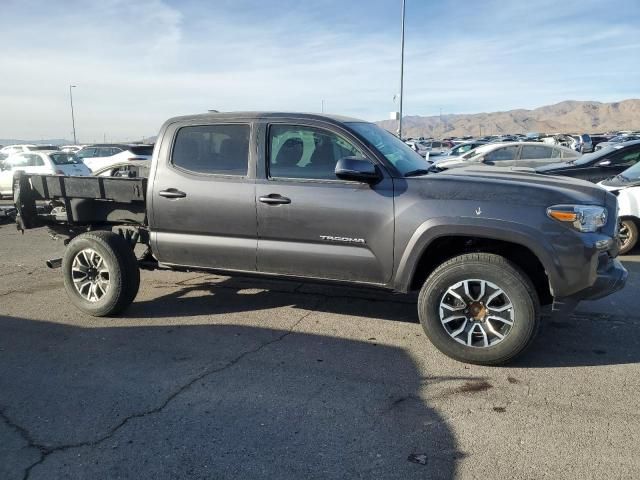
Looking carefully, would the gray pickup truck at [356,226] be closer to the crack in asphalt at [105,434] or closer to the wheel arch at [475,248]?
the wheel arch at [475,248]

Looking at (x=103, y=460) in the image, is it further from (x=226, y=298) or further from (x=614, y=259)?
(x=614, y=259)

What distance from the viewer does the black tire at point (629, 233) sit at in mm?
7434

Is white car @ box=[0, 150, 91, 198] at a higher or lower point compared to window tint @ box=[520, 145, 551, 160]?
lower

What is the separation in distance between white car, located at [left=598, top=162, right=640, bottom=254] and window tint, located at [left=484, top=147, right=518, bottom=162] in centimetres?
654

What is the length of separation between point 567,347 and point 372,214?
1940mm

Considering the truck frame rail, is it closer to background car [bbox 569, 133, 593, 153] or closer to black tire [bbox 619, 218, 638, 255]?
black tire [bbox 619, 218, 638, 255]

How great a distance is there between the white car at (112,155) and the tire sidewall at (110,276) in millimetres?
12684

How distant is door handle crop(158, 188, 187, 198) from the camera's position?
479 cm

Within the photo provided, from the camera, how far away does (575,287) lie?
3.78 meters

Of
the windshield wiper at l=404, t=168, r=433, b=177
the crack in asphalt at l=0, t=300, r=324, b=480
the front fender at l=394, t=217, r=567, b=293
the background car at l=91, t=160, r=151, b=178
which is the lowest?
the crack in asphalt at l=0, t=300, r=324, b=480

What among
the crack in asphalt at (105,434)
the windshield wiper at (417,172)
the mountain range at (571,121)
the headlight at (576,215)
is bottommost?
the crack in asphalt at (105,434)

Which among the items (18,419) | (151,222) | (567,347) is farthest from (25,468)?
(567,347)

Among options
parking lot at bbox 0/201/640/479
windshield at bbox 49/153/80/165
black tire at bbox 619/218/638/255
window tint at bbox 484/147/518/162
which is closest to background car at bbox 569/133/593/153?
window tint at bbox 484/147/518/162

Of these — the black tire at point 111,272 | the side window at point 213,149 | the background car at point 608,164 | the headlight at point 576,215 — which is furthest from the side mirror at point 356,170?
the background car at point 608,164
